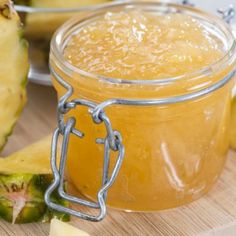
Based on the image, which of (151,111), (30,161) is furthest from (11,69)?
(151,111)

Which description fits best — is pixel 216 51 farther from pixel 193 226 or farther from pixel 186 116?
pixel 193 226

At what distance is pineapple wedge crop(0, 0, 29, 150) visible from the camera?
930mm

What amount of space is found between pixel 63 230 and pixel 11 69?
0.86 feet

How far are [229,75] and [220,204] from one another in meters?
0.19

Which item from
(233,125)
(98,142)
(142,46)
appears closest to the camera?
(98,142)

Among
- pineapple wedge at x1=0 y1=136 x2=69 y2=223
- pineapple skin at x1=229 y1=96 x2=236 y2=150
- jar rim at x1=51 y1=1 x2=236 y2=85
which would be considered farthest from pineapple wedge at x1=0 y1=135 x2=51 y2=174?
pineapple skin at x1=229 y1=96 x2=236 y2=150

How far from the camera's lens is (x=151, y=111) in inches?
32.9

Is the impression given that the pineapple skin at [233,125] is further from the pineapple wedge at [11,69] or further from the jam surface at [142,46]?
the pineapple wedge at [11,69]

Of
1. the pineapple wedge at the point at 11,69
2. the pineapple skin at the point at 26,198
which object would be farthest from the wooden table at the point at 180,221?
the pineapple wedge at the point at 11,69

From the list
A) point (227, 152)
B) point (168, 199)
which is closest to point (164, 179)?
point (168, 199)

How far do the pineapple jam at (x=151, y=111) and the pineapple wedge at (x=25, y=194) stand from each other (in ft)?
0.20

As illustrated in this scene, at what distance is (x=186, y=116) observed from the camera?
858 mm

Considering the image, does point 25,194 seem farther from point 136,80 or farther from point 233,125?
point 233,125

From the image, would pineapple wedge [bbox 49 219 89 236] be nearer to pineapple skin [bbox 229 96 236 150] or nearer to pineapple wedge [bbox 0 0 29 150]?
pineapple wedge [bbox 0 0 29 150]
